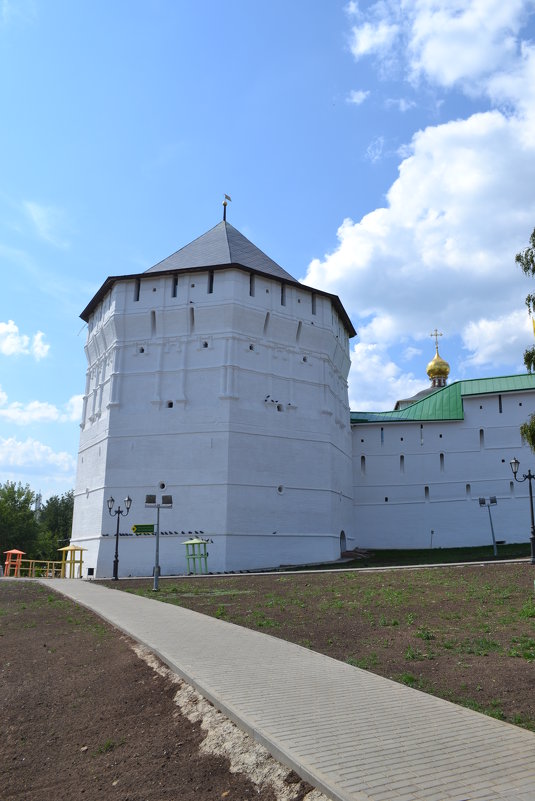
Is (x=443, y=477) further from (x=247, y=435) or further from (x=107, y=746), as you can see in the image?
(x=107, y=746)

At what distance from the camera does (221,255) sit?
106 ft

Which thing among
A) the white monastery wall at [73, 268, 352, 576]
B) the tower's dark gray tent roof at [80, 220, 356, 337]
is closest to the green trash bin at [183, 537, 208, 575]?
the white monastery wall at [73, 268, 352, 576]

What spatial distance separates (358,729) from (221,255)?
2967 centimetres

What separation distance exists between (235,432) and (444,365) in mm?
34730

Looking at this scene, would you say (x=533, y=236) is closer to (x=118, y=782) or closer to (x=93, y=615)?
(x=93, y=615)

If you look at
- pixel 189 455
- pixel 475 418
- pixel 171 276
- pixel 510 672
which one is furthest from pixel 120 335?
pixel 510 672

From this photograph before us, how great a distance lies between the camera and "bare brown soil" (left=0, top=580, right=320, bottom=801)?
4.39 meters

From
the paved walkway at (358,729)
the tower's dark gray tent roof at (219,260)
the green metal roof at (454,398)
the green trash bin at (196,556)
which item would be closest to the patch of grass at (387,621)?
the paved walkway at (358,729)

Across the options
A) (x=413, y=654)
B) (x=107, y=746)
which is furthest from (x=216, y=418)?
(x=107, y=746)

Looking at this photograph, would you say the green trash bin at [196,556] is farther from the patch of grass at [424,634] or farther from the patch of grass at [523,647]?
the patch of grass at [523,647]

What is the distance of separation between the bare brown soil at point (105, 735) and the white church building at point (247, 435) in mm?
20263

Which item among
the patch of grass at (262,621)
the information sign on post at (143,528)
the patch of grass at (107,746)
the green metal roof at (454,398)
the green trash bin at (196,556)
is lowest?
the patch of grass at (107,746)

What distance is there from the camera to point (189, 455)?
97.2 ft

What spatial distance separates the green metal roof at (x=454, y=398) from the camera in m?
35.8
